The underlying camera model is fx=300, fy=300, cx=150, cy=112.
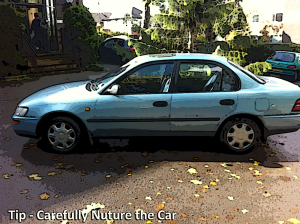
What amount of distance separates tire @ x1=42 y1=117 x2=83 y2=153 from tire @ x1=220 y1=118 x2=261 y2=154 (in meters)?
2.47

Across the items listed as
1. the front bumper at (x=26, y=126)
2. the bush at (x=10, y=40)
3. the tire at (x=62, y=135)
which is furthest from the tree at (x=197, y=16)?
the bush at (x=10, y=40)

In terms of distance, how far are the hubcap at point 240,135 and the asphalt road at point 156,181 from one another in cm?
24

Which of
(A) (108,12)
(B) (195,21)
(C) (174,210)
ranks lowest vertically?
(C) (174,210)

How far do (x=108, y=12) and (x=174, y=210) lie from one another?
243 feet

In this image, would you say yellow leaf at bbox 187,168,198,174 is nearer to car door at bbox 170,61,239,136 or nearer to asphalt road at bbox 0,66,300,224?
asphalt road at bbox 0,66,300,224

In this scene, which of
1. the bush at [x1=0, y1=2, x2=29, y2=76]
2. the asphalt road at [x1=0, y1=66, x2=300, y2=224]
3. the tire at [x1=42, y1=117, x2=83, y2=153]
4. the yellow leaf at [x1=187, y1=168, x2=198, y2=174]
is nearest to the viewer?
the asphalt road at [x1=0, y1=66, x2=300, y2=224]

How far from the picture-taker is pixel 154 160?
4.99m

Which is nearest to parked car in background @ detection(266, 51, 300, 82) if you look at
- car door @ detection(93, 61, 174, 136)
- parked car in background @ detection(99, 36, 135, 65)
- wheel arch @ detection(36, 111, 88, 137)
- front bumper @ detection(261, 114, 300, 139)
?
parked car in background @ detection(99, 36, 135, 65)

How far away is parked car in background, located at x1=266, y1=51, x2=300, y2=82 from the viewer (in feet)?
49.2

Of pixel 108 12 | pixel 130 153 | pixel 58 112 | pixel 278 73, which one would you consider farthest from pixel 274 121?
pixel 108 12

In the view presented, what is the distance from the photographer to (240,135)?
511cm

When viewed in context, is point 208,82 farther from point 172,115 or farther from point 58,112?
point 58,112

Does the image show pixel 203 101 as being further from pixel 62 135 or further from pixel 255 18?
pixel 255 18

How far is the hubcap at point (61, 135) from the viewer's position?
16.6 ft
